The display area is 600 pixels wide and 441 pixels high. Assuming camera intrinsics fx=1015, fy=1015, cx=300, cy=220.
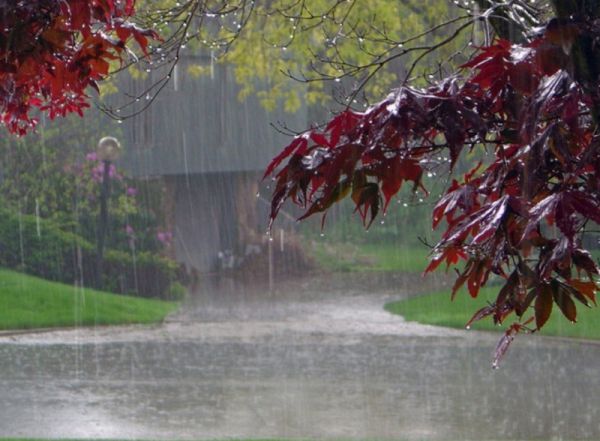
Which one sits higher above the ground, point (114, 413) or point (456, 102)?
point (456, 102)

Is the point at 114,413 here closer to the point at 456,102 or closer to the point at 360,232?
the point at 456,102

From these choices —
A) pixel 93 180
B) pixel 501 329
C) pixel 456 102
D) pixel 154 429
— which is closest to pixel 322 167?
pixel 456 102

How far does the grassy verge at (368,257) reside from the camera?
2331 centimetres

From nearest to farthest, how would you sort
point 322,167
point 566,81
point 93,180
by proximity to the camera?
point 566,81 < point 322,167 < point 93,180

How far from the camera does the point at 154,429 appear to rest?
25.7ft

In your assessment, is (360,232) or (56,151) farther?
(360,232)

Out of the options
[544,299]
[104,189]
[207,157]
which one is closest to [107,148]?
[104,189]

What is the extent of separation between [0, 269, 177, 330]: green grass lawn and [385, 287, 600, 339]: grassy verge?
4032mm

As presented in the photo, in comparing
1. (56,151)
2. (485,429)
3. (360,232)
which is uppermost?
(56,151)

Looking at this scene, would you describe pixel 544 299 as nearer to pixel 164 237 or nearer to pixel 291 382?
pixel 291 382

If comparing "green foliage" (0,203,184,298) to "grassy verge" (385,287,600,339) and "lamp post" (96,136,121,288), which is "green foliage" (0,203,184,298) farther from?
"grassy verge" (385,287,600,339)

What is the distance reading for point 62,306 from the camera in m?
15.3

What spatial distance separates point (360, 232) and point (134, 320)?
1236 centimetres

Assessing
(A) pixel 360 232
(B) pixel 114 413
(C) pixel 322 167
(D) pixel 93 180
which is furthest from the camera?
(A) pixel 360 232
